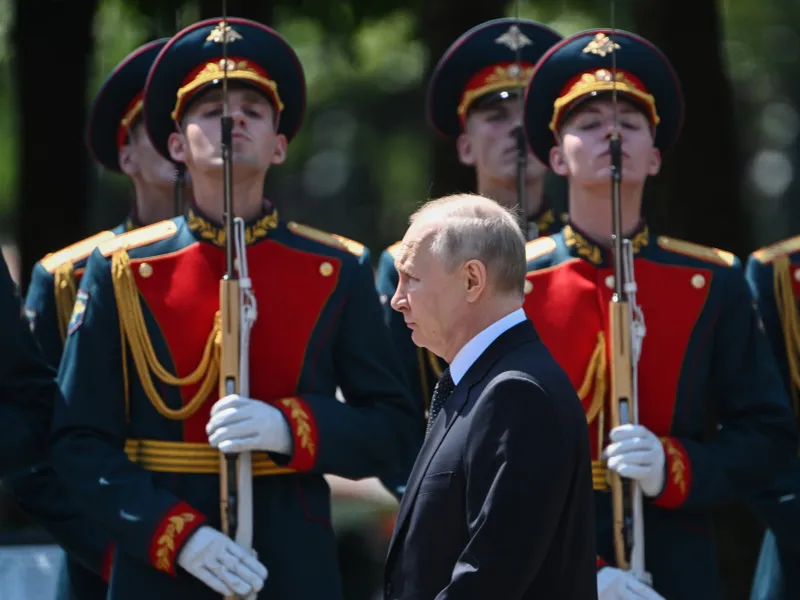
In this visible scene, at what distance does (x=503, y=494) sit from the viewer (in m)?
3.87

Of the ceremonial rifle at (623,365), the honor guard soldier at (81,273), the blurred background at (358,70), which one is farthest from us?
the blurred background at (358,70)

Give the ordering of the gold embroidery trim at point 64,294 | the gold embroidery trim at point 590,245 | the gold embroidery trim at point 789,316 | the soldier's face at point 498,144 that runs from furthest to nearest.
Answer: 1. the soldier's face at point 498,144
2. the gold embroidery trim at point 64,294
3. the gold embroidery trim at point 789,316
4. the gold embroidery trim at point 590,245

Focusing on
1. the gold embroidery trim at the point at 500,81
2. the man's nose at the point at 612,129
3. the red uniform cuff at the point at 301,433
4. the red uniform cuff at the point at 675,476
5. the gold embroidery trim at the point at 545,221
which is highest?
the gold embroidery trim at the point at 500,81

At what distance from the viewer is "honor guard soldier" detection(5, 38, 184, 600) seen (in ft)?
19.7

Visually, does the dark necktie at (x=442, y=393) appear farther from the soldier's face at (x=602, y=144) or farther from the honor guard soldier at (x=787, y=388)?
the honor guard soldier at (x=787, y=388)

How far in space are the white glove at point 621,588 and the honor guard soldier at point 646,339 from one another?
5cm

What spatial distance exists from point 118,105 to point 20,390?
191 cm

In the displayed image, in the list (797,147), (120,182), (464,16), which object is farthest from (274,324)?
(797,147)

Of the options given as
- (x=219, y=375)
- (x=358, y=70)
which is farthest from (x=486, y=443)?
(x=358, y=70)

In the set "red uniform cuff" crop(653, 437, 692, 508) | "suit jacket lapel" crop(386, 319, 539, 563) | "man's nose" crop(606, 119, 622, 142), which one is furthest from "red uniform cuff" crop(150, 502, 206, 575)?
"man's nose" crop(606, 119, 622, 142)

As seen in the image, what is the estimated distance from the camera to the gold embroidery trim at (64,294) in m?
6.33

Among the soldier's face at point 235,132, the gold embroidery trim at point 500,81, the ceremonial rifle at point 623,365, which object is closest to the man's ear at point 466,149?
the gold embroidery trim at point 500,81

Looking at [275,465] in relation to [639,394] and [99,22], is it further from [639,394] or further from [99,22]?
[99,22]

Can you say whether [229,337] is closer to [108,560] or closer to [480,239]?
[108,560]
